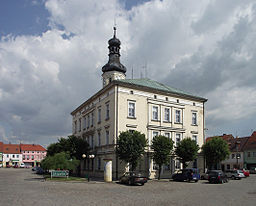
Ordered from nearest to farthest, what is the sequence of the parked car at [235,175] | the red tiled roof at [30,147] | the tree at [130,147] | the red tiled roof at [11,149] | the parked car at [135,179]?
the parked car at [135,179] → the tree at [130,147] → the parked car at [235,175] → the red tiled roof at [11,149] → the red tiled roof at [30,147]

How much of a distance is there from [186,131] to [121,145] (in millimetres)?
12541

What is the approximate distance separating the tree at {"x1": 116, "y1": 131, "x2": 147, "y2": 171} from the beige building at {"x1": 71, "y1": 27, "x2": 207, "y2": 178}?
87.4 inches

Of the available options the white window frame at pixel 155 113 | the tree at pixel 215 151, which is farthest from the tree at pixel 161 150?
the tree at pixel 215 151

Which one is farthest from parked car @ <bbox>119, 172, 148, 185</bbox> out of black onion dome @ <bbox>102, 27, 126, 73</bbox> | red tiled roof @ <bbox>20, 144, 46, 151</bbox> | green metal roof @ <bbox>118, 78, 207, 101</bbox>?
red tiled roof @ <bbox>20, 144, 46, 151</bbox>

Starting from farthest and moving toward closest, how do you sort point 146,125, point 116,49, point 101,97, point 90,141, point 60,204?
1. point 116,49
2. point 90,141
3. point 101,97
4. point 146,125
5. point 60,204

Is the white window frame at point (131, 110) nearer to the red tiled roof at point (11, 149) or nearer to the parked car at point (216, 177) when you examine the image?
the parked car at point (216, 177)

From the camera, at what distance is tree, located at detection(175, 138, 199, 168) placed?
33.6 m

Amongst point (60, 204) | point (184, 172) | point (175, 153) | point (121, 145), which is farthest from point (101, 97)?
point (60, 204)

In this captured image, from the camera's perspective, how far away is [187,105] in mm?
38875

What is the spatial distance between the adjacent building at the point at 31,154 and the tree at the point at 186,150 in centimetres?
8581

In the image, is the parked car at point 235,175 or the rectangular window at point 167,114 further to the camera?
the rectangular window at point 167,114

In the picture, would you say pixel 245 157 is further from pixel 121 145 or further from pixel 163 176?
pixel 121 145

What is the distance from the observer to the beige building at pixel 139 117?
33.0m

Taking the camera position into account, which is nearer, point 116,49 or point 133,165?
point 133,165
